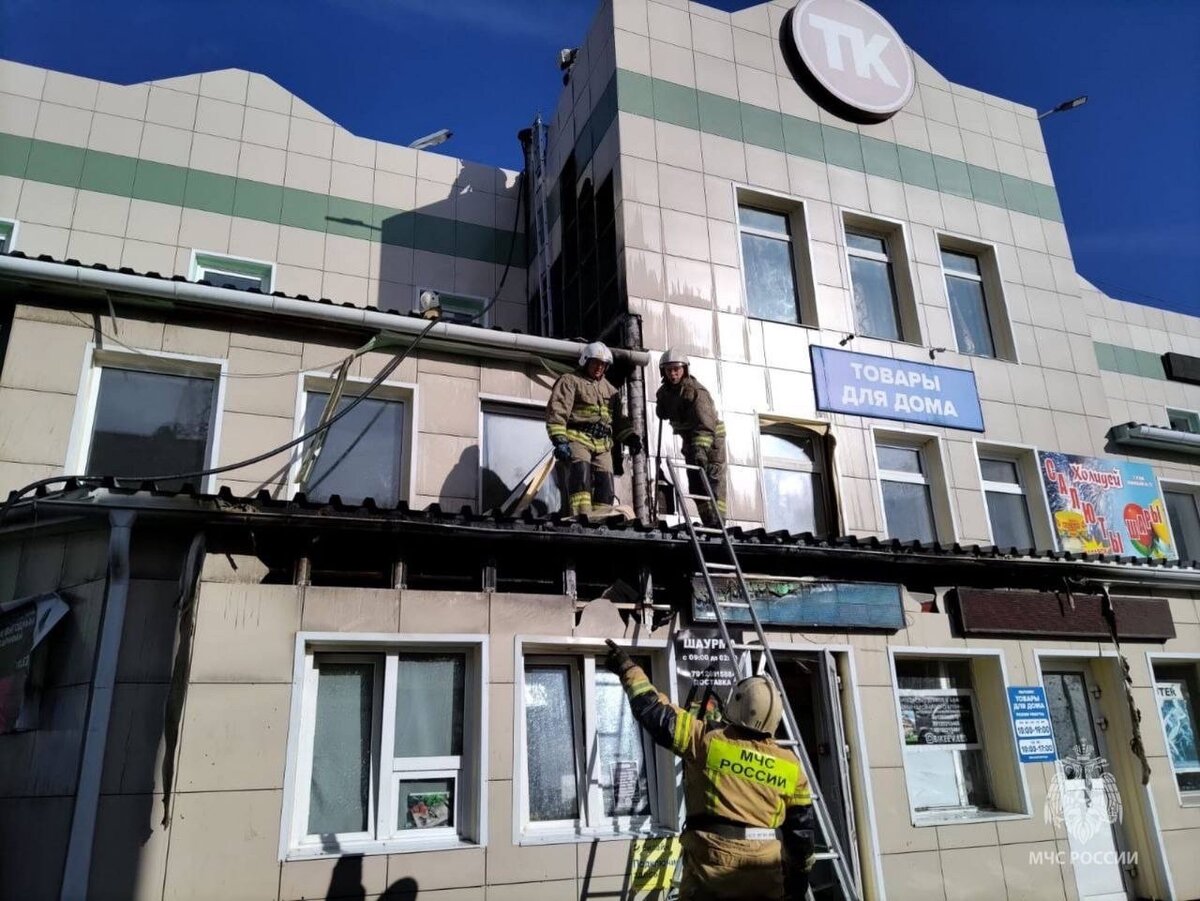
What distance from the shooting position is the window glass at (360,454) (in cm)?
850

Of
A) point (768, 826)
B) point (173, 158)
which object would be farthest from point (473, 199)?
point (768, 826)

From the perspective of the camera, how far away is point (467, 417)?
902cm

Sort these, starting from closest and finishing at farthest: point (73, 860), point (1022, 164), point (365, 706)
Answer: point (73, 860), point (365, 706), point (1022, 164)

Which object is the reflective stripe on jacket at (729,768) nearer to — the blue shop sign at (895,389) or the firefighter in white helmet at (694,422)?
the firefighter in white helmet at (694,422)

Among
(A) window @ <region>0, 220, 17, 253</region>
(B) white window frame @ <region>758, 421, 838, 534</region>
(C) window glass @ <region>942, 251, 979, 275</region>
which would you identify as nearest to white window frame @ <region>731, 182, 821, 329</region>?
(B) white window frame @ <region>758, 421, 838, 534</region>

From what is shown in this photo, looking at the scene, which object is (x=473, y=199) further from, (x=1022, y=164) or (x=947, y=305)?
(x=1022, y=164)

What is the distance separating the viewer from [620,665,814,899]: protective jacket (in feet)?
15.8

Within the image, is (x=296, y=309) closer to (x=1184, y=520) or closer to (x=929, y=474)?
(x=929, y=474)

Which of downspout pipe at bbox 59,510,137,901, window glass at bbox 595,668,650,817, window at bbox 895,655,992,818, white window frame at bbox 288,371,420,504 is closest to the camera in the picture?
downspout pipe at bbox 59,510,137,901

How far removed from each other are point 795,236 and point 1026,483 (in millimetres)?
4249

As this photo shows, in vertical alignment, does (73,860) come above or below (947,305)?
below

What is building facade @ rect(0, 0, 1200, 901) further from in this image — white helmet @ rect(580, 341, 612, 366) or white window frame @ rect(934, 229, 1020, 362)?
white helmet @ rect(580, 341, 612, 366)

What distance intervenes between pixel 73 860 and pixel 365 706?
2.04 meters

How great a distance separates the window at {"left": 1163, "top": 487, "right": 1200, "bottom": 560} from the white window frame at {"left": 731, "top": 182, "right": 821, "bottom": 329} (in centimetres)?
666
